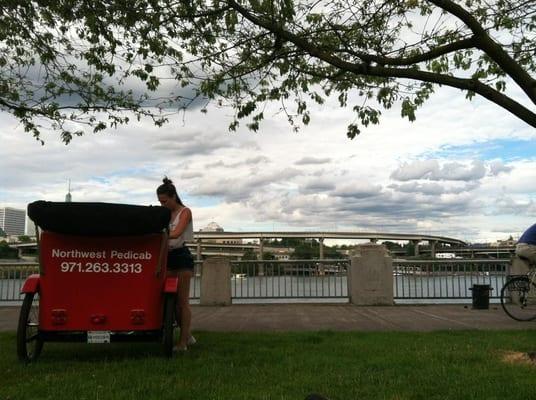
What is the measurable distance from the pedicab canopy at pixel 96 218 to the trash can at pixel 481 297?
853cm

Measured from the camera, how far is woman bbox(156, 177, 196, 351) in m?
6.73

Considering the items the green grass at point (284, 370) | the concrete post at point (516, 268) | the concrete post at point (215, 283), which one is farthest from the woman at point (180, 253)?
the concrete post at point (516, 268)

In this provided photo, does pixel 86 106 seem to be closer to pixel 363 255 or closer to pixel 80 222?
pixel 80 222

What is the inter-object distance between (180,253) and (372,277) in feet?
23.4

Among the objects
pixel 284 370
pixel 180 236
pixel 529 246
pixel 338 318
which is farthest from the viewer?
pixel 338 318

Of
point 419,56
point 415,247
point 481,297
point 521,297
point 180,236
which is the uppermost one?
point 419,56

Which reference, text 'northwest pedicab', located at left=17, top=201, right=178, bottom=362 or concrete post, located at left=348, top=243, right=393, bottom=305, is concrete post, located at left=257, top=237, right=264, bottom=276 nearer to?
concrete post, located at left=348, top=243, right=393, bottom=305

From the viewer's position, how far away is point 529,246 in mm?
10039

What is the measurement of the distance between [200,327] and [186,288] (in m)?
2.55

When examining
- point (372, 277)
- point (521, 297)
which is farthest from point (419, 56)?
point (372, 277)

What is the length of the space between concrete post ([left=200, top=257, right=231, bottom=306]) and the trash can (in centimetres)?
545

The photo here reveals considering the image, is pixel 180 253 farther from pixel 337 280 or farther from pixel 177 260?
pixel 337 280

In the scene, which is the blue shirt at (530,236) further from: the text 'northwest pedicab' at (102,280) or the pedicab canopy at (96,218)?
the pedicab canopy at (96,218)

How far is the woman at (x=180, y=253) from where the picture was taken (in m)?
6.73
